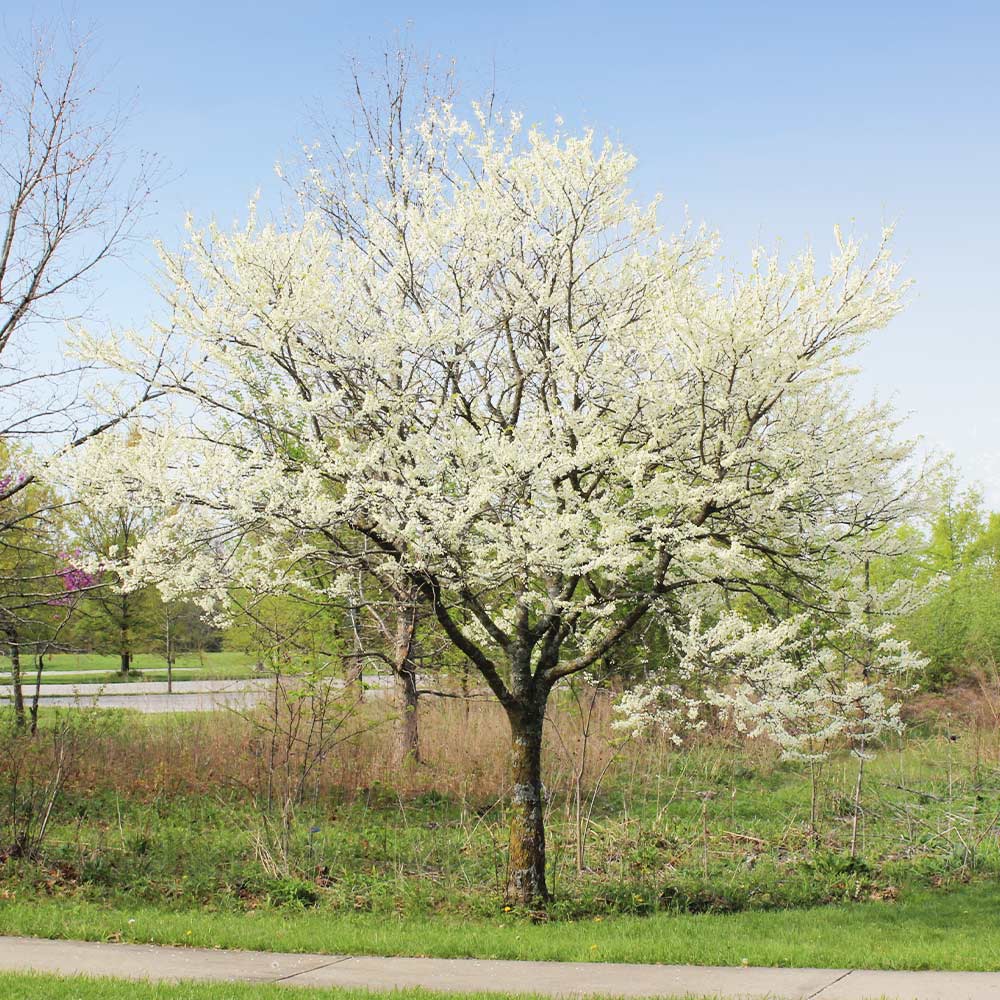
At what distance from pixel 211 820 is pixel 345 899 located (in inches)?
133

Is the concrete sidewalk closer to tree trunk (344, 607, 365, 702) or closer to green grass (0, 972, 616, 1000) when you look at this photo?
green grass (0, 972, 616, 1000)

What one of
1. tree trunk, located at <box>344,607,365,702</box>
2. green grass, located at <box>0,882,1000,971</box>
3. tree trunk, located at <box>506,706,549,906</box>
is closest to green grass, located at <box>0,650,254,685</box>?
tree trunk, located at <box>344,607,365,702</box>

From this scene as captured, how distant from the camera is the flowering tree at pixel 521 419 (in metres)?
6.71

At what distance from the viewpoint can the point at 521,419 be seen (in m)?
8.39

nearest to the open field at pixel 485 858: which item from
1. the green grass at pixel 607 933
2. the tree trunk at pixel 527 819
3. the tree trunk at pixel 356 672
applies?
the green grass at pixel 607 933

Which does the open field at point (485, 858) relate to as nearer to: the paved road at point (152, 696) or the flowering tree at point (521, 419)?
the flowering tree at point (521, 419)

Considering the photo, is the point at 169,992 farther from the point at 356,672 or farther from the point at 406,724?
the point at 406,724

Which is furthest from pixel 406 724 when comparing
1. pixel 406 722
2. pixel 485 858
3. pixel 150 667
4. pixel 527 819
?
pixel 150 667

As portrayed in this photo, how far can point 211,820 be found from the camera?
10641 mm

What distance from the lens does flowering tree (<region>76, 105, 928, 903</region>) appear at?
671cm

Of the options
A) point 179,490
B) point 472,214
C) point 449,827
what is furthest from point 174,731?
point 472,214

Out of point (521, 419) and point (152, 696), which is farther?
point (152, 696)

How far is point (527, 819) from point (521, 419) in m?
3.35

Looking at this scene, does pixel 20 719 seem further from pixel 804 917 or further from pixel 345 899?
pixel 804 917
